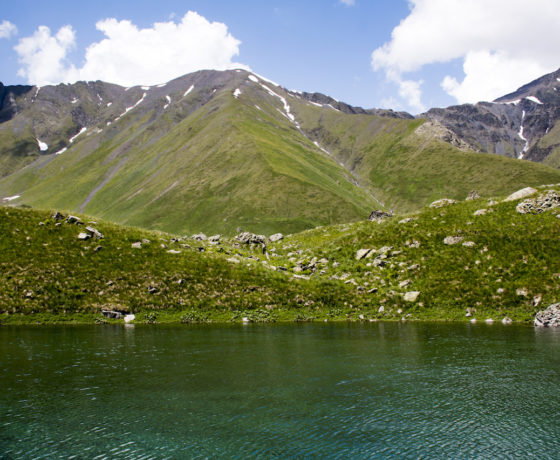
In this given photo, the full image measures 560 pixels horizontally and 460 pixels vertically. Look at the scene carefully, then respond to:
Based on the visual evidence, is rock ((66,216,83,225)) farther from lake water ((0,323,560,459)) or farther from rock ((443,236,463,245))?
rock ((443,236,463,245))

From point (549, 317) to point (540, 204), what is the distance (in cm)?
2283

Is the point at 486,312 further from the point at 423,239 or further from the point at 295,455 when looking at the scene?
the point at 295,455

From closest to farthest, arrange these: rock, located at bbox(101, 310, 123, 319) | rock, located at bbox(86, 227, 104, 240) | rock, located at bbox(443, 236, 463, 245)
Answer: rock, located at bbox(101, 310, 123, 319) → rock, located at bbox(443, 236, 463, 245) → rock, located at bbox(86, 227, 104, 240)

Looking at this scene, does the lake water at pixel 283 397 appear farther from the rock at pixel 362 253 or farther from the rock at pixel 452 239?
the rock at pixel 362 253

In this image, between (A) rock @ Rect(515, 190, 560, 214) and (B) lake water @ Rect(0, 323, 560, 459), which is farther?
(A) rock @ Rect(515, 190, 560, 214)

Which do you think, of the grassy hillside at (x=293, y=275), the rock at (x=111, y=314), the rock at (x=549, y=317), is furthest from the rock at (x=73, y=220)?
the rock at (x=549, y=317)

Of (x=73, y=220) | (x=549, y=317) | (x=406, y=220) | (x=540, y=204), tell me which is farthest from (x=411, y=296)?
(x=73, y=220)

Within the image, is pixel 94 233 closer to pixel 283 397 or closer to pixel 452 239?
pixel 283 397

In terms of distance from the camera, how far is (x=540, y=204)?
51.4 meters

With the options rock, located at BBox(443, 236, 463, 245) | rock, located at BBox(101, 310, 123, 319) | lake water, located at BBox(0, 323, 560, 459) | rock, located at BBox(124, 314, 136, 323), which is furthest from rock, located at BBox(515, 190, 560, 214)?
rock, located at BBox(101, 310, 123, 319)

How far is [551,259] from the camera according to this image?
4103 centimetres

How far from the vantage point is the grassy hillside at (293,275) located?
1571 inches

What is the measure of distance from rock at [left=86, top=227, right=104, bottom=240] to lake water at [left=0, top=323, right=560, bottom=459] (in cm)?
2169

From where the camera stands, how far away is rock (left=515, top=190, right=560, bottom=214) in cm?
5062
